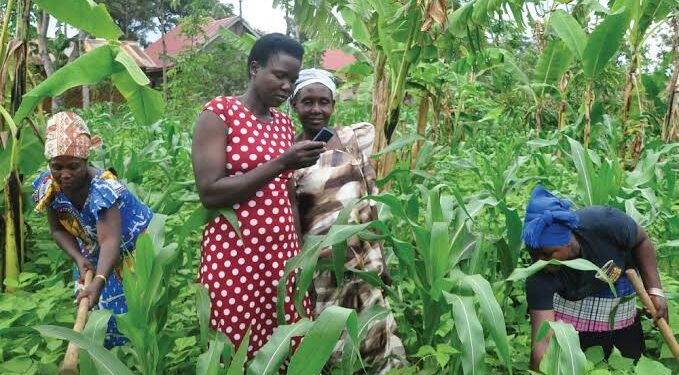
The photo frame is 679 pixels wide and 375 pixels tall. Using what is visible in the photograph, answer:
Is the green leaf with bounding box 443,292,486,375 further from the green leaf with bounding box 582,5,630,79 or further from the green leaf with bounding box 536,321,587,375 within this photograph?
the green leaf with bounding box 582,5,630,79

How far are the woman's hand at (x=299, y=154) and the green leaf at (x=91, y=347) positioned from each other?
67 cm

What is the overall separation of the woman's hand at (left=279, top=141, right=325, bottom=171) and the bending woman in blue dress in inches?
22.7

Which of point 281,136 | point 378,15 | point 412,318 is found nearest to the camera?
point 281,136

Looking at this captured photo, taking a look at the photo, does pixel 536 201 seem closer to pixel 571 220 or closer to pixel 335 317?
pixel 571 220

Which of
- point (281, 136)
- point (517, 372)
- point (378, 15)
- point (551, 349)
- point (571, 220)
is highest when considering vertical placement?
point (378, 15)

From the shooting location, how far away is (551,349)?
1.65 meters

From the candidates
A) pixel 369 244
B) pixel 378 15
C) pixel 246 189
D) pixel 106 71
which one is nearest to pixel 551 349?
pixel 369 244

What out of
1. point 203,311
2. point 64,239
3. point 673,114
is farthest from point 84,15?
point 673,114

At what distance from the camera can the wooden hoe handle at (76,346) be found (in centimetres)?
136

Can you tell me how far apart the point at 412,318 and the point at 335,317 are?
1006mm

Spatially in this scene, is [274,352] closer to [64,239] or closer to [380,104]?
[64,239]

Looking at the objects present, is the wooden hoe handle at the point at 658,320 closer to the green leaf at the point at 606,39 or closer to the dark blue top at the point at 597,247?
the dark blue top at the point at 597,247

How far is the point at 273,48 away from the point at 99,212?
2.40 feet

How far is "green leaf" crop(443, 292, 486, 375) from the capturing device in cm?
165
